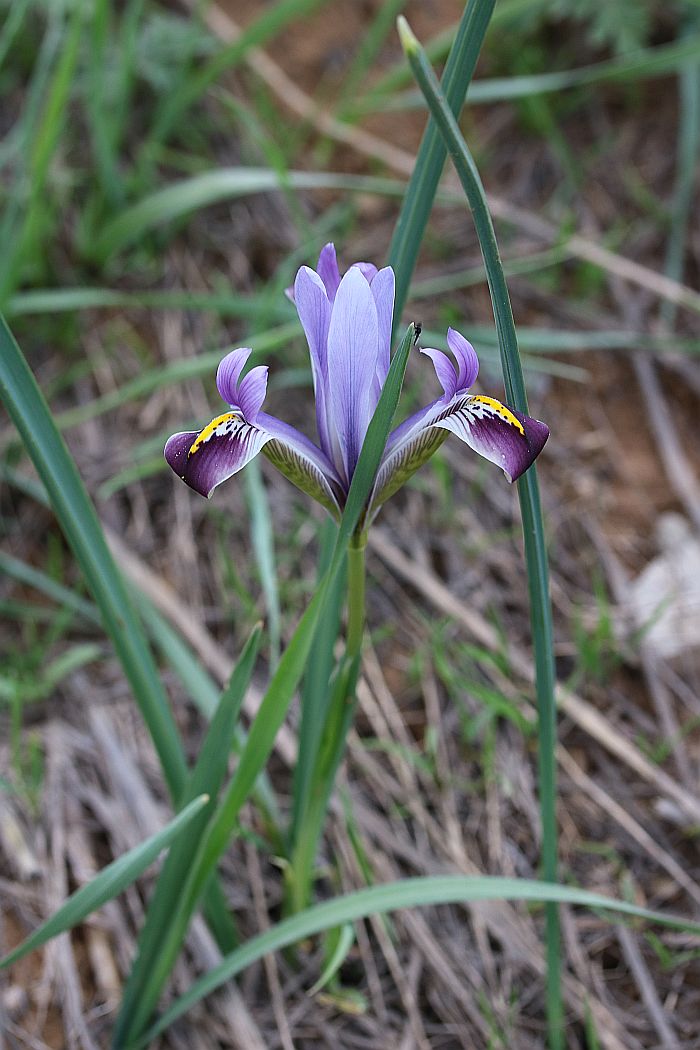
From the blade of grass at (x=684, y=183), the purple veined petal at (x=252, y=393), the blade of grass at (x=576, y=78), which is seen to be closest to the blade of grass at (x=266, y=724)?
the purple veined petal at (x=252, y=393)

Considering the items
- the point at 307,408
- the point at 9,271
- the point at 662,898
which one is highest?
the point at 9,271

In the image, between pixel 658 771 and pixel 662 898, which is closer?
pixel 662 898

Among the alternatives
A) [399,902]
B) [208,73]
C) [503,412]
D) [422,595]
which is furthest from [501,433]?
[208,73]

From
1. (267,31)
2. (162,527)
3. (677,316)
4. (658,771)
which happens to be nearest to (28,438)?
(162,527)

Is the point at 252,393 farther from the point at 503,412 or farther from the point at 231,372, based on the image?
the point at 503,412

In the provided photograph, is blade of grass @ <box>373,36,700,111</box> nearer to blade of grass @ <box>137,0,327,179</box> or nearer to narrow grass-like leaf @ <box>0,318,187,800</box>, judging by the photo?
blade of grass @ <box>137,0,327,179</box>

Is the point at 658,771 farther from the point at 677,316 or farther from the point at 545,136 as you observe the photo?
the point at 545,136
